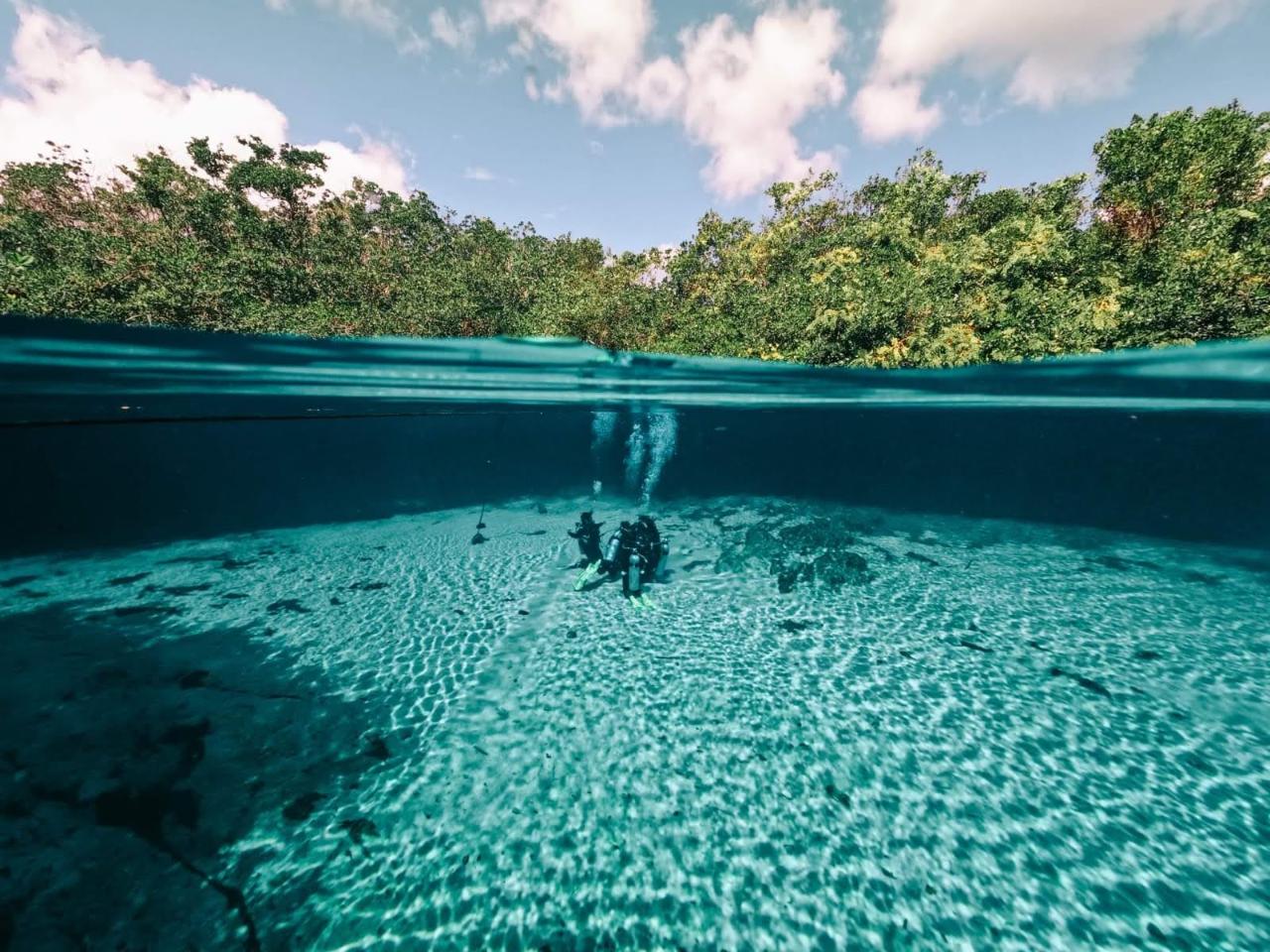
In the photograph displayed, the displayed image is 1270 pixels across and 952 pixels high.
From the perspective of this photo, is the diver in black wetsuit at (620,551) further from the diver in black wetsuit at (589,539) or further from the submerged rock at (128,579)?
the submerged rock at (128,579)

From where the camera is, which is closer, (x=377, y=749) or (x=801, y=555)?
(x=377, y=749)

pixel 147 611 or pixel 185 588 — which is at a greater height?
pixel 147 611

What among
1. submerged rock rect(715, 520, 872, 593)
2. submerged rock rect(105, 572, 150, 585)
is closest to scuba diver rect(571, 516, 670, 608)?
submerged rock rect(715, 520, 872, 593)

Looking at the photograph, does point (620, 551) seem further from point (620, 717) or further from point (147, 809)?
point (147, 809)

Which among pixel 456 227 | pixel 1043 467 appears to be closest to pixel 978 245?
pixel 456 227

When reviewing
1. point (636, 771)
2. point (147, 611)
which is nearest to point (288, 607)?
point (147, 611)

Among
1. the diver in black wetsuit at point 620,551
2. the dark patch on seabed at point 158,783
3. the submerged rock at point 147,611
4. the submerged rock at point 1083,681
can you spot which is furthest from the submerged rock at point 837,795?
the submerged rock at point 147,611

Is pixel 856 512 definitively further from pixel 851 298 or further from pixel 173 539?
pixel 173 539

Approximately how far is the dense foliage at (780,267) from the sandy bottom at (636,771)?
6.66 m

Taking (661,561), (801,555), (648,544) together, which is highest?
(648,544)

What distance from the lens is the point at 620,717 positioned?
271 inches

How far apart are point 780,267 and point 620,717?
14.5 meters

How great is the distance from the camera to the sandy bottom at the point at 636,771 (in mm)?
4277

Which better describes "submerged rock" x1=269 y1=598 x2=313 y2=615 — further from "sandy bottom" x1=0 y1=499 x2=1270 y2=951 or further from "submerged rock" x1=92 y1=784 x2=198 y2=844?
"submerged rock" x1=92 y1=784 x2=198 y2=844
